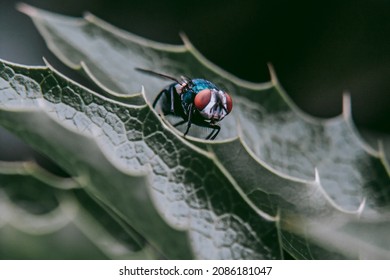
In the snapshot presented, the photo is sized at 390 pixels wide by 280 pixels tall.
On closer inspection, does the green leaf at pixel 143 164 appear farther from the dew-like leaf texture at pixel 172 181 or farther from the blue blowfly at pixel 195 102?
the blue blowfly at pixel 195 102

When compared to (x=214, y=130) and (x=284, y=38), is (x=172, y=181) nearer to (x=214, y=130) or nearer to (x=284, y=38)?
(x=214, y=130)

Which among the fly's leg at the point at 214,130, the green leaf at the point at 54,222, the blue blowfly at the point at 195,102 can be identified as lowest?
the green leaf at the point at 54,222

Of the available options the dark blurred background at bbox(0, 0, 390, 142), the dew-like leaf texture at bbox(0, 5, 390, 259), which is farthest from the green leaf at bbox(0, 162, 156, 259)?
the dark blurred background at bbox(0, 0, 390, 142)

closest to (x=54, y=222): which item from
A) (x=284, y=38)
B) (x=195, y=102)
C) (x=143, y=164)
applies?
(x=143, y=164)

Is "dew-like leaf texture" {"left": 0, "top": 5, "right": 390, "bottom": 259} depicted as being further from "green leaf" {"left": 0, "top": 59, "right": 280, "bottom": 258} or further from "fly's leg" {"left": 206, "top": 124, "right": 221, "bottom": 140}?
"fly's leg" {"left": 206, "top": 124, "right": 221, "bottom": 140}

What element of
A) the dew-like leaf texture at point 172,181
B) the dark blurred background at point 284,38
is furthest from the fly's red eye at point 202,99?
the dark blurred background at point 284,38

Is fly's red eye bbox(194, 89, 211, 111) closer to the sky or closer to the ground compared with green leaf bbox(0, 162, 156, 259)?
closer to the sky
